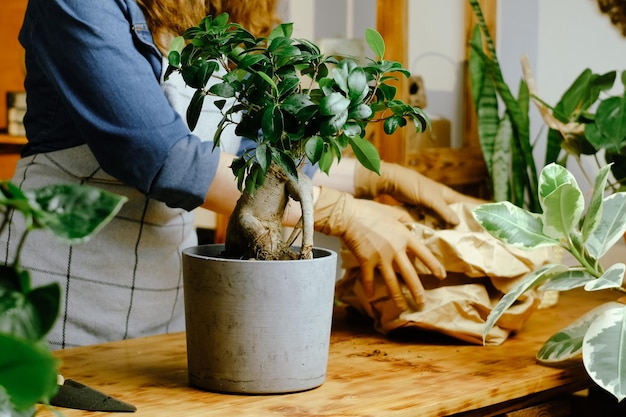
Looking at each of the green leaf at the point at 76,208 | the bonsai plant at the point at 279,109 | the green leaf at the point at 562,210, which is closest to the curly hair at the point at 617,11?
the green leaf at the point at 562,210

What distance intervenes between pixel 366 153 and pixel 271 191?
0.43ft

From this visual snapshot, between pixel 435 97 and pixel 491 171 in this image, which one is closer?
pixel 491 171

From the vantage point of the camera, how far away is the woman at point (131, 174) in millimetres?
1275

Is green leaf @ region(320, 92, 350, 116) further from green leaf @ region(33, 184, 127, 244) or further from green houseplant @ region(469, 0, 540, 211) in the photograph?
green houseplant @ region(469, 0, 540, 211)

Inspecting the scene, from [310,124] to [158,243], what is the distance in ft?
2.24

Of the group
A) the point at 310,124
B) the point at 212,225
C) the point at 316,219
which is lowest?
the point at 212,225

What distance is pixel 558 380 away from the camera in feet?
3.84

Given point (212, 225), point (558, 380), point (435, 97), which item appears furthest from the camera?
point (212, 225)

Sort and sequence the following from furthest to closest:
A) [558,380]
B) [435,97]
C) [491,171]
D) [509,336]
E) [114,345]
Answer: [435,97] → [491,171] → [509,336] → [114,345] → [558,380]

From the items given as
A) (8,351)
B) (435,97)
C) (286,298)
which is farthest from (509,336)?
(435,97)

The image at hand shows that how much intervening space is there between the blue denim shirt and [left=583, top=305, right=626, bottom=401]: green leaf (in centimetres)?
60

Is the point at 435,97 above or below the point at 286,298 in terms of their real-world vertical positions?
above

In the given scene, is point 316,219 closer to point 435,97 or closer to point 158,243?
point 158,243

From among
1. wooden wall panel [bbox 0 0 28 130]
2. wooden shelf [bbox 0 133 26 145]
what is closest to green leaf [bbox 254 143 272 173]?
wooden shelf [bbox 0 133 26 145]
